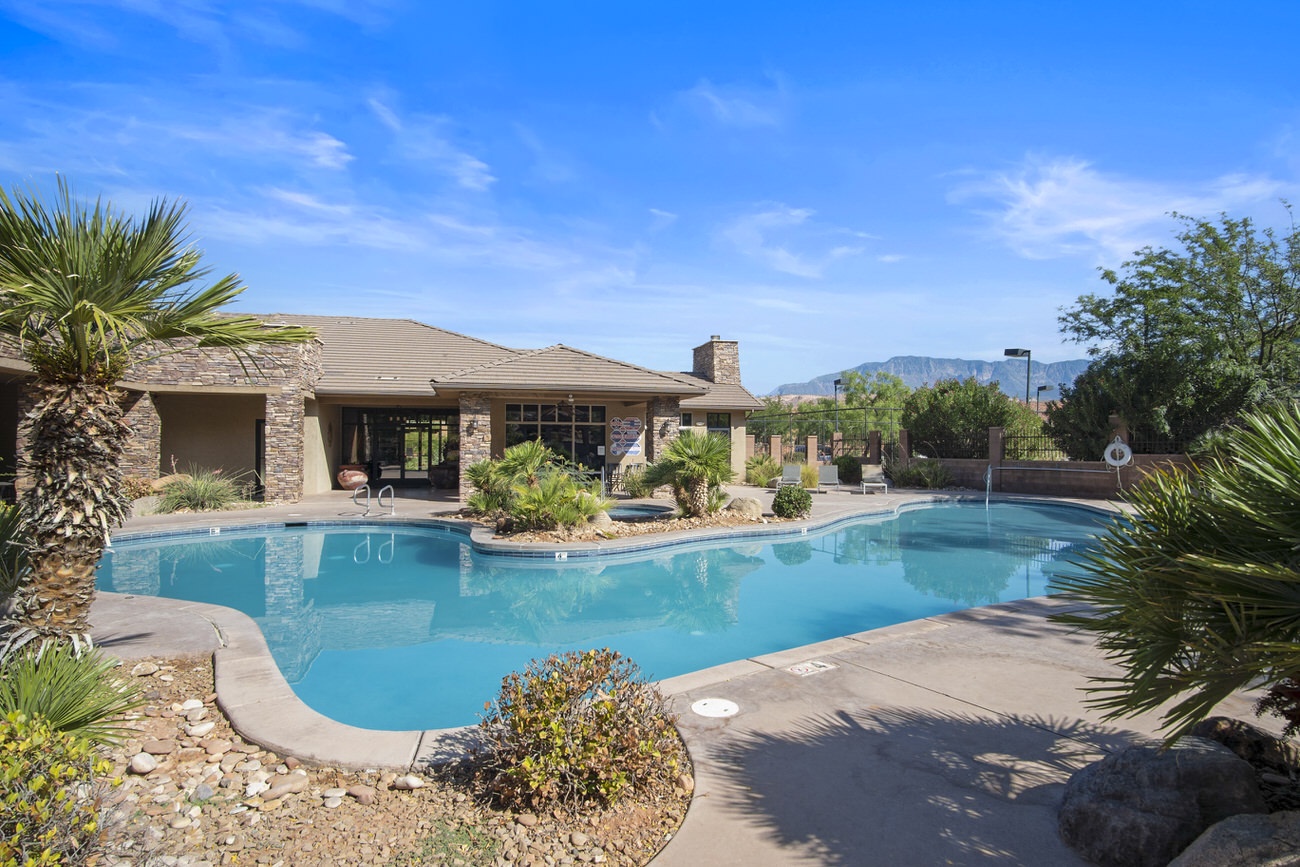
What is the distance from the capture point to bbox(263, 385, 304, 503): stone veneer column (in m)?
17.2

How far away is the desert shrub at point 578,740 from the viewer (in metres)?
3.38

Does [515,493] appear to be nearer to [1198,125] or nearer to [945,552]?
[945,552]

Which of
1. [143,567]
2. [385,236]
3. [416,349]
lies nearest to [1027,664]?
[143,567]

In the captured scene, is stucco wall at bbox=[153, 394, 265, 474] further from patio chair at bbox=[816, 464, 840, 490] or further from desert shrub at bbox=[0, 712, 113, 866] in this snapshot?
desert shrub at bbox=[0, 712, 113, 866]

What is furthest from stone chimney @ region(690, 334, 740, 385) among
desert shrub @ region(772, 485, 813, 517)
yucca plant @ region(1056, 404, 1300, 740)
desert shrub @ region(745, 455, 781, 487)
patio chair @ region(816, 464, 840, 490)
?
yucca plant @ region(1056, 404, 1300, 740)

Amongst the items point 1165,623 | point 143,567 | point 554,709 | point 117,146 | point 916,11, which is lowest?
point 143,567

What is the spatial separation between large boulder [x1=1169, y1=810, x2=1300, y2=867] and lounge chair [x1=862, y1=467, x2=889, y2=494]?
19063mm

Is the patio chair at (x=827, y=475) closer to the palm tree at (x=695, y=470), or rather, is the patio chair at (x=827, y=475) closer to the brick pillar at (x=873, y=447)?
the brick pillar at (x=873, y=447)

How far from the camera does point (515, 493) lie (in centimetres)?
1318

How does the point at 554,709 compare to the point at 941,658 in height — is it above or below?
above

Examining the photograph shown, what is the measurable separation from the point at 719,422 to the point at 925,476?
704cm

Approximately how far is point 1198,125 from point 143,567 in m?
18.1

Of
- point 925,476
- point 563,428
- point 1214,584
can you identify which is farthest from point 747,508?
point 1214,584

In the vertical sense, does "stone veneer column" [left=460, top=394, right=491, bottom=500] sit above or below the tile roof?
below
